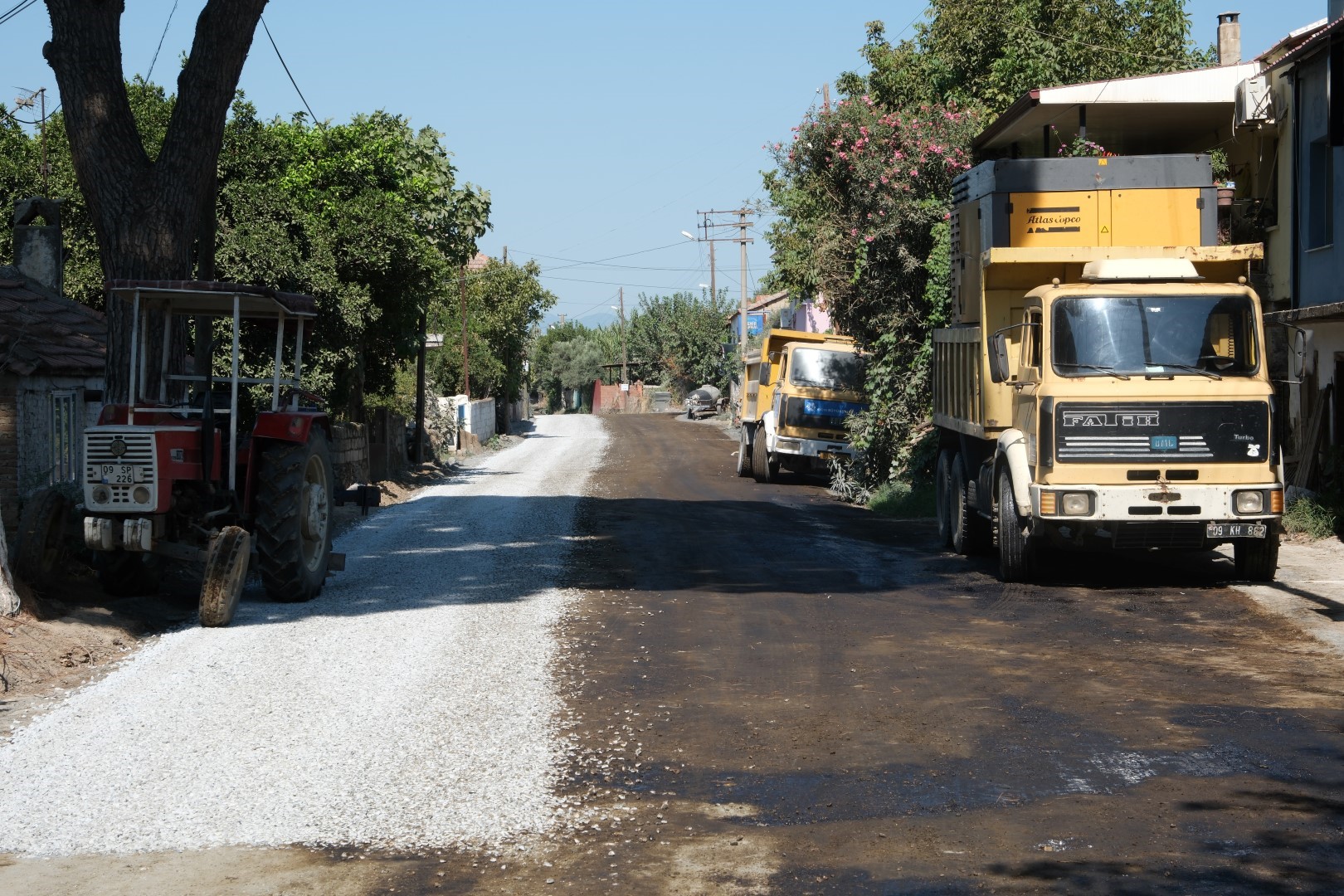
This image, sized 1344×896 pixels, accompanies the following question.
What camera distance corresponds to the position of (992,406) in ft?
44.8

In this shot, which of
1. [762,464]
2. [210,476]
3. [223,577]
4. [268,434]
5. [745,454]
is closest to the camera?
[223,577]

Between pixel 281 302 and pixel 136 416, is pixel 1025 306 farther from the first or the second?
pixel 136 416

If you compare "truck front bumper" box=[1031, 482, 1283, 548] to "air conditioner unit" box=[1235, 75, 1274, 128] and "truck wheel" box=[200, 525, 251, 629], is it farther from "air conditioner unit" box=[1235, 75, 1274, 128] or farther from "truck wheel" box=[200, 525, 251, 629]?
"air conditioner unit" box=[1235, 75, 1274, 128]

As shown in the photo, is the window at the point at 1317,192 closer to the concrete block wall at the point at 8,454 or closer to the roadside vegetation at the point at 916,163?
the roadside vegetation at the point at 916,163

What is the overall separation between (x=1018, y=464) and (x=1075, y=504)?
753 millimetres

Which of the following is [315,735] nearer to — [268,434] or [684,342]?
[268,434]

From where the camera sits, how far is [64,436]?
49.1 feet

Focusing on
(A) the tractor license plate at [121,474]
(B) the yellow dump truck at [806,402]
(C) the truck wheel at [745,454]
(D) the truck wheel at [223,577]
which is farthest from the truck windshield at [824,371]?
(A) the tractor license plate at [121,474]

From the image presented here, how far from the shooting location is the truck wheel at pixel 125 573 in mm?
11203

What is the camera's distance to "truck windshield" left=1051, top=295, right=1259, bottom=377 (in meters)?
12.2

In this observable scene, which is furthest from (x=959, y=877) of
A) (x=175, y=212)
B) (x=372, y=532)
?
(x=372, y=532)

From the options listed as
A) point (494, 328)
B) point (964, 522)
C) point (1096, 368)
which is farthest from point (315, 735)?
point (494, 328)

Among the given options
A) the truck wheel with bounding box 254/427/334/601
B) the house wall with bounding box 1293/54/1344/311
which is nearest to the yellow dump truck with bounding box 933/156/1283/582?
the house wall with bounding box 1293/54/1344/311

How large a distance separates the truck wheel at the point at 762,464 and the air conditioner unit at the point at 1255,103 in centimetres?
1204
